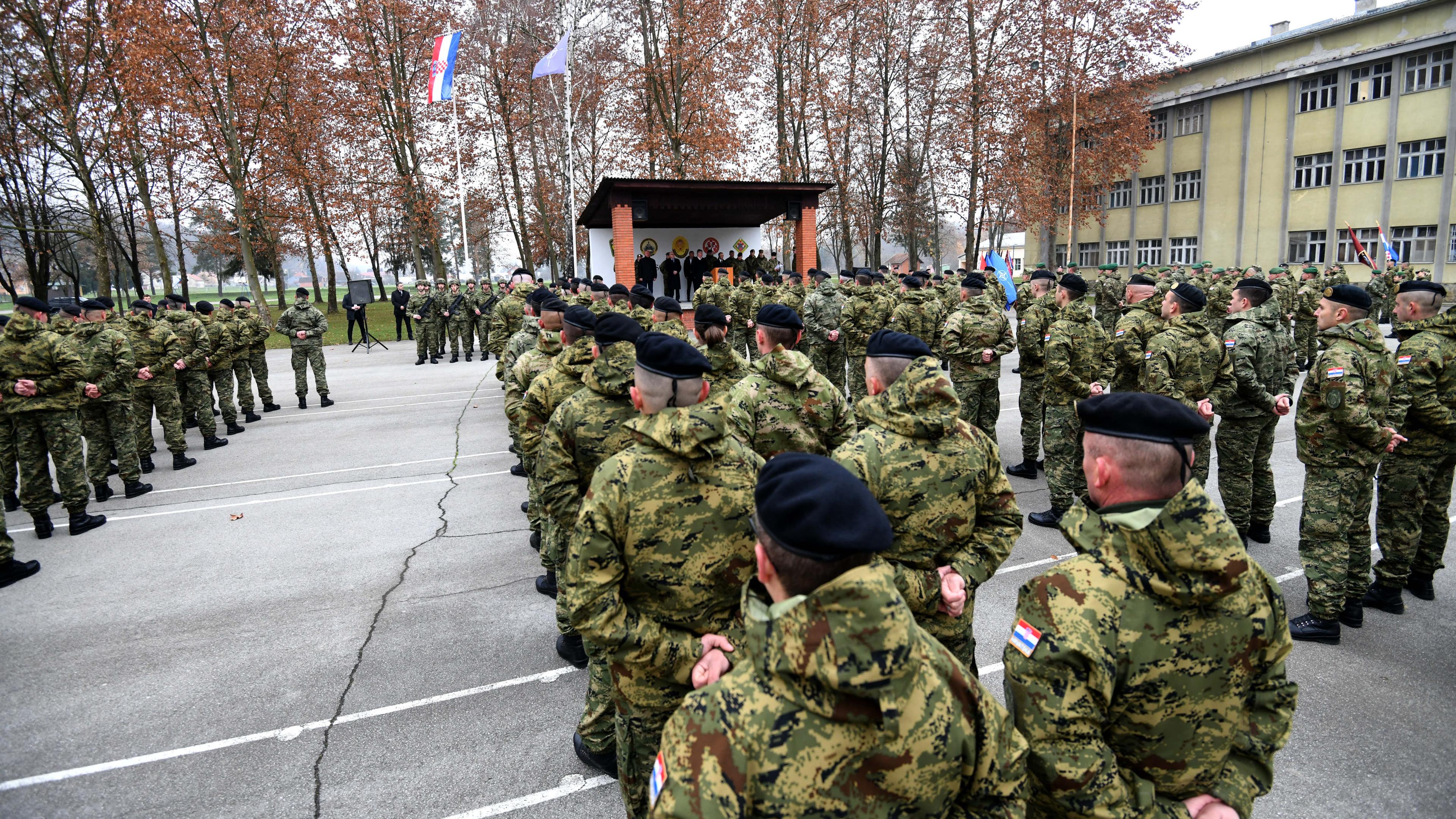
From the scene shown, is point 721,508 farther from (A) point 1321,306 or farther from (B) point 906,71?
(B) point 906,71

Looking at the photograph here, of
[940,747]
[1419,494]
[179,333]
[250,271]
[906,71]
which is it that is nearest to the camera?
[940,747]

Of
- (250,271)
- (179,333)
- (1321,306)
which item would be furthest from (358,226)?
(1321,306)

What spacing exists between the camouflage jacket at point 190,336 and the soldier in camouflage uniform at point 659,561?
11227 millimetres

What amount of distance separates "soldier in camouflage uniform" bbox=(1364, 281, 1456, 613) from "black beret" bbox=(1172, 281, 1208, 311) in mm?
1322

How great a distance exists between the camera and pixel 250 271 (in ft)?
81.9

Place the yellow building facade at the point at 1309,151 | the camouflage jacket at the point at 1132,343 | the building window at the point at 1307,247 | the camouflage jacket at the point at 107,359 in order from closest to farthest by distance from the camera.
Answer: the camouflage jacket at the point at 1132,343
the camouflage jacket at the point at 107,359
the yellow building facade at the point at 1309,151
the building window at the point at 1307,247

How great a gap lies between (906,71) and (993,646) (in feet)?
110

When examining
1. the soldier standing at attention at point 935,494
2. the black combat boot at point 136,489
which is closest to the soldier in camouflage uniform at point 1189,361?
the soldier standing at attention at point 935,494

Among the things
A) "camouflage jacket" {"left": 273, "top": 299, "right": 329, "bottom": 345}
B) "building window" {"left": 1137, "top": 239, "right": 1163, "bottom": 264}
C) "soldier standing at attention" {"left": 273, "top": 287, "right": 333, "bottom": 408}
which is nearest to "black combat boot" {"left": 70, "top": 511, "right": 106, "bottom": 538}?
"soldier standing at attention" {"left": 273, "top": 287, "right": 333, "bottom": 408}

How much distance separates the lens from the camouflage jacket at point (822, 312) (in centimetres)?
1323

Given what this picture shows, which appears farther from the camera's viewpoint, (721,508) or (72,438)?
(72,438)

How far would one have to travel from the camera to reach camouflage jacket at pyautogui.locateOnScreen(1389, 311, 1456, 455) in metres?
4.85

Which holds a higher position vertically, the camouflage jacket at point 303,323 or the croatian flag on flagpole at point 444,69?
the croatian flag on flagpole at point 444,69

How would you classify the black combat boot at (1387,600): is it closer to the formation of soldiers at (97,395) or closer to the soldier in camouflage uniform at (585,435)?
the soldier in camouflage uniform at (585,435)
